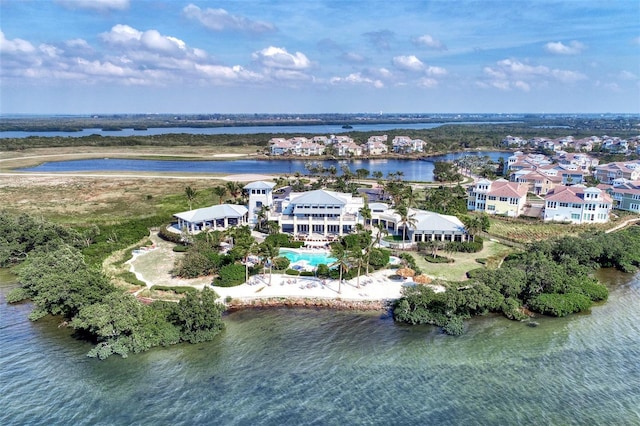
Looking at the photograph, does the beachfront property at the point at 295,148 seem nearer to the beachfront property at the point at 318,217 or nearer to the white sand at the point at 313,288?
the beachfront property at the point at 318,217

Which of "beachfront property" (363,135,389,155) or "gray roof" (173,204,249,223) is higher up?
"beachfront property" (363,135,389,155)

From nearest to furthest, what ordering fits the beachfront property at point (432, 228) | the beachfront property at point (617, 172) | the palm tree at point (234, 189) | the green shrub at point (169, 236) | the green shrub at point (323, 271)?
the green shrub at point (323, 271) < the beachfront property at point (432, 228) < the green shrub at point (169, 236) < the palm tree at point (234, 189) < the beachfront property at point (617, 172)

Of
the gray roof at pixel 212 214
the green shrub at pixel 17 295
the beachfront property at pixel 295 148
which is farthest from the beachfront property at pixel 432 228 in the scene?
the beachfront property at pixel 295 148

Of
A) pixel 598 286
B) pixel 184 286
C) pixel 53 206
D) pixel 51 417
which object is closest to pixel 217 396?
pixel 51 417

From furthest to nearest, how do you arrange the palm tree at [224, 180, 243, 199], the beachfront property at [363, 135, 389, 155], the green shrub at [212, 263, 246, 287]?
1. the beachfront property at [363, 135, 389, 155]
2. the palm tree at [224, 180, 243, 199]
3. the green shrub at [212, 263, 246, 287]

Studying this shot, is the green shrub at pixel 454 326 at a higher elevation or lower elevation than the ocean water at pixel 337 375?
A: higher

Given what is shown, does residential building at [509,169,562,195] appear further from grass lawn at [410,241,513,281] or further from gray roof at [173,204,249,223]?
gray roof at [173,204,249,223]

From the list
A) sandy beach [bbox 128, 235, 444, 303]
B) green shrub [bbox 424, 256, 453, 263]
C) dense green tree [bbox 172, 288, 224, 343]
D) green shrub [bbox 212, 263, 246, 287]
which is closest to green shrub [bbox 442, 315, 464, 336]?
sandy beach [bbox 128, 235, 444, 303]

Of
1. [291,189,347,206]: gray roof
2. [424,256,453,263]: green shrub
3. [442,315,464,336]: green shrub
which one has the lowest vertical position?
[442,315,464,336]: green shrub
